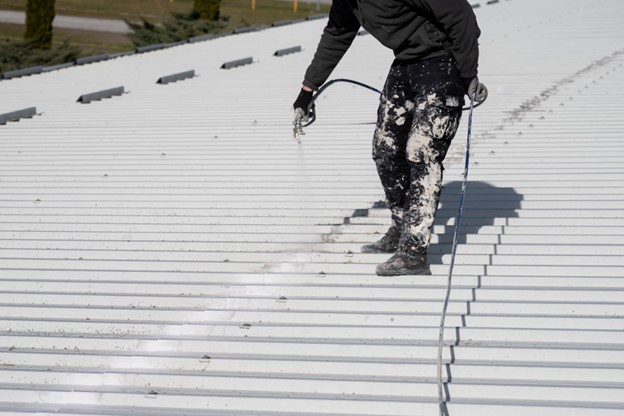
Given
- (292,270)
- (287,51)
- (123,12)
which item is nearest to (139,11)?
(123,12)

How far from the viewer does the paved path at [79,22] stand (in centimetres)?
3616

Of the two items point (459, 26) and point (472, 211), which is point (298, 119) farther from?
point (472, 211)

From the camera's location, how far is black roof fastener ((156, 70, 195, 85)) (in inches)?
502

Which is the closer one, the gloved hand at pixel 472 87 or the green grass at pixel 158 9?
the gloved hand at pixel 472 87

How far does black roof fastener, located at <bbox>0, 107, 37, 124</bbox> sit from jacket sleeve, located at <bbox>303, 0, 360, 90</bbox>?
5.29 metres

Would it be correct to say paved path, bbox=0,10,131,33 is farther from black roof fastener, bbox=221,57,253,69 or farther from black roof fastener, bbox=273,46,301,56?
black roof fastener, bbox=221,57,253,69

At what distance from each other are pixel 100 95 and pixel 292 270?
22.1 feet

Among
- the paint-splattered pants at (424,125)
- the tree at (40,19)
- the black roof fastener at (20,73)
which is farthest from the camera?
the tree at (40,19)

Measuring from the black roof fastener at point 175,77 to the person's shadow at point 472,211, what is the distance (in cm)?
646

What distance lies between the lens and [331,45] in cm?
539

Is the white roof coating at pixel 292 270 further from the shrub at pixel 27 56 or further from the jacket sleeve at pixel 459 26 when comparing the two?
the shrub at pixel 27 56

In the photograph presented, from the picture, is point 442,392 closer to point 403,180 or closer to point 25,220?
point 403,180

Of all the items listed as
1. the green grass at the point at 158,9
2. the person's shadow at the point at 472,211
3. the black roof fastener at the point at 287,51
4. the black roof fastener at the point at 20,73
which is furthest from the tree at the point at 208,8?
the person's shadow at the point at 472,211

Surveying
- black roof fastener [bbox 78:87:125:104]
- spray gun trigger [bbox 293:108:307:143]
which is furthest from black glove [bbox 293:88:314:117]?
black roof fastener [bbox 78:87:125:104]
